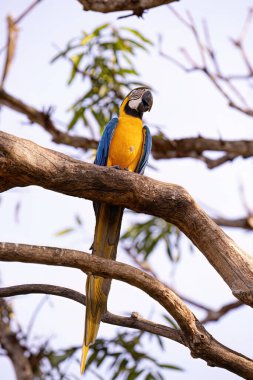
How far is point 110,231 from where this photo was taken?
10.2 ft

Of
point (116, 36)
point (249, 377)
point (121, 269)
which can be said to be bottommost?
point (249, 377)

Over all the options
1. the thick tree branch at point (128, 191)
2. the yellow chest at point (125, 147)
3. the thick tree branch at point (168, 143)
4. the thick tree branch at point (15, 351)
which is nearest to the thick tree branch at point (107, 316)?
the thick tree branch at point (128, 191)

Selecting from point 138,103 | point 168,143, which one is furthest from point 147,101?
point 168,143

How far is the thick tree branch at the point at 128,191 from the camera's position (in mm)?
2504

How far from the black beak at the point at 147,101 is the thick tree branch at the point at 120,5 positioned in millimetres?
671

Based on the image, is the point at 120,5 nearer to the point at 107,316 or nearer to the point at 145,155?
the point at 145,155

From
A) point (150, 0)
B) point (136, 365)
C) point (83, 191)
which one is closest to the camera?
point (83, 191)

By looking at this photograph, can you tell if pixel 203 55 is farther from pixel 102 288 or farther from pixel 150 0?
pixel 102 288

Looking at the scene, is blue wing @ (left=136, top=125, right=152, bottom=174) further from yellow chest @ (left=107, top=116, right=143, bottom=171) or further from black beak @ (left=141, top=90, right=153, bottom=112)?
black beak @ (left=141, top=90, right=153, bottom=112)

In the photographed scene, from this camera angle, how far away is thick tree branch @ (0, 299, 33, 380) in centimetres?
406

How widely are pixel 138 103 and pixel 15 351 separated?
1.83 metres

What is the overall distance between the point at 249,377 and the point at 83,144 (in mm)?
3070

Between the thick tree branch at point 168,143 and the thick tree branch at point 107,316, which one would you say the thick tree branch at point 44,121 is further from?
the thick tree branch at point 107,316

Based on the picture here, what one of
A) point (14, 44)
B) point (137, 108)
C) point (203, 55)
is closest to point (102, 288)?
point (137, 108)
